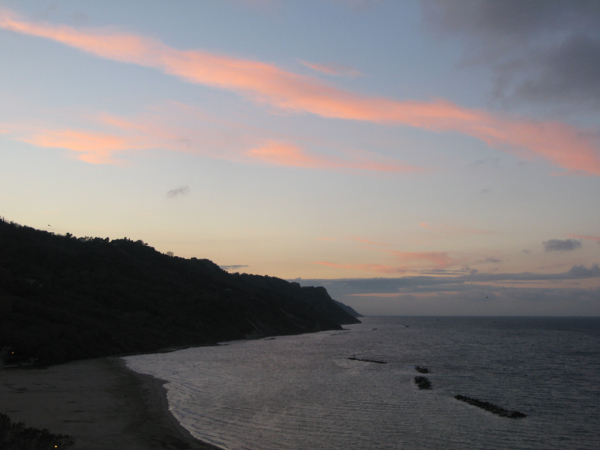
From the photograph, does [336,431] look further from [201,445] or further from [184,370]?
[184,370]

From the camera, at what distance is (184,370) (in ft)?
169

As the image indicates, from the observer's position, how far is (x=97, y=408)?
27.9m

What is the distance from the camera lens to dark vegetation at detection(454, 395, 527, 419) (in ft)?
104

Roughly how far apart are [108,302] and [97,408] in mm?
72987

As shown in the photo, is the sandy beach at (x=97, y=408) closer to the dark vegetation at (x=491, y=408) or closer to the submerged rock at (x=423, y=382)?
the dark vegetation at (x=491, y=408)

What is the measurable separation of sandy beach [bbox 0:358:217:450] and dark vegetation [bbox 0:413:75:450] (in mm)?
892

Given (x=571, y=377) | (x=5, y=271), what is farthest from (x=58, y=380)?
(x=571, y=377)

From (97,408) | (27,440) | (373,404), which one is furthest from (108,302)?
(27,440)

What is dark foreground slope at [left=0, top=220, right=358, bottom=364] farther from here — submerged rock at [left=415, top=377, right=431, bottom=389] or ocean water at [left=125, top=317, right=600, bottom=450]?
submerged rock at [left=415, top=377, right=431, bottom=389]

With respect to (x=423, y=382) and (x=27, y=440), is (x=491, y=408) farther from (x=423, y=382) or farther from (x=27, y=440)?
(x=27, y=440)

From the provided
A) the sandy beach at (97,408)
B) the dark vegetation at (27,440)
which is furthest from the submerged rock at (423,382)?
the dark vegetation at (27,440)

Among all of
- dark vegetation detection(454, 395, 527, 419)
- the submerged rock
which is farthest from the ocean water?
the submerged rock

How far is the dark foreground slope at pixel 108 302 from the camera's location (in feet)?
200

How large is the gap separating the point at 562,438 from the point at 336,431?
1311 centimetres
